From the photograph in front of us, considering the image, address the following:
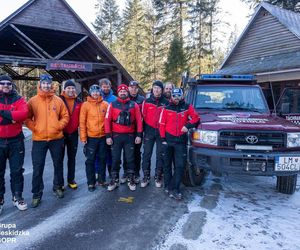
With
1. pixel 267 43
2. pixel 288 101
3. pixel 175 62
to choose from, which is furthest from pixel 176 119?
pixel 175 62

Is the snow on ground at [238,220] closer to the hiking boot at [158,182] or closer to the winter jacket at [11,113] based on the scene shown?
the hiking boot at [158,182]

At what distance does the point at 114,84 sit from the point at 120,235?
1371 centimetres

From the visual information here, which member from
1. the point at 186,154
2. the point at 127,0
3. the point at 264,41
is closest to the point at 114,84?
the point at 264,41

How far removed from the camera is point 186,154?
189 inches

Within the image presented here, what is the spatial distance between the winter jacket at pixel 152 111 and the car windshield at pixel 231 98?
84 cm

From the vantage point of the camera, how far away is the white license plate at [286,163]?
13.7ft

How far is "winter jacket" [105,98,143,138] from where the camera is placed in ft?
16.5

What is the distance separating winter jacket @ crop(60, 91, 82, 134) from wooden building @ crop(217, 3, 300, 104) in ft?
32.1

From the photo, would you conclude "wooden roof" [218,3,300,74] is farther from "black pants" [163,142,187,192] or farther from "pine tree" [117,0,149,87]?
"pine tree" [117,0,149,87]

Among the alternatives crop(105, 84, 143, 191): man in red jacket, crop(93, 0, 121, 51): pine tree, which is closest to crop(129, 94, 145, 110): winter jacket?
crop(105, 84, 143, 191): man in red jacket

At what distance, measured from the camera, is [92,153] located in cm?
517

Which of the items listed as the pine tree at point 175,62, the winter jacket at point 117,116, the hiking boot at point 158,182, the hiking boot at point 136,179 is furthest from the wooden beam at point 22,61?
the pine tree at point 175,62

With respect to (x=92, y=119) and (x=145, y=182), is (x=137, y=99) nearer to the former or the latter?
(x=92, y=119)

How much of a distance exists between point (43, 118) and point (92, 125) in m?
0.89
